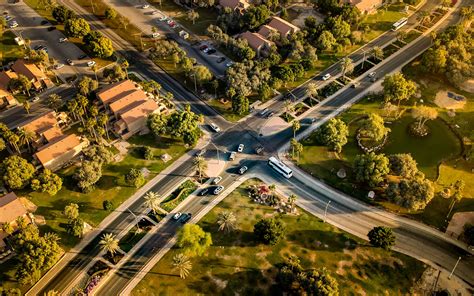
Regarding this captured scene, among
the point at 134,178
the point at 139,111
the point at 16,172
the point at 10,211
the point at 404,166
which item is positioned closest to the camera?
the point at 10,211

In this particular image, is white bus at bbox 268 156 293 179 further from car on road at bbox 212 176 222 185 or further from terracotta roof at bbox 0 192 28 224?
terracotta roof at bbox 0 192 28 224

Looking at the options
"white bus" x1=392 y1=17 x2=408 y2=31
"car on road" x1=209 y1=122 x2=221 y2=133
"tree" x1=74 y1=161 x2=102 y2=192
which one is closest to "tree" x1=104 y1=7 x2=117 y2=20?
"car on road" x1=209 y1=122 x2=221 y2=133

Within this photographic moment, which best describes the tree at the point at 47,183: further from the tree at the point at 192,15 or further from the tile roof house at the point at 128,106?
the tree at the point at 192,15

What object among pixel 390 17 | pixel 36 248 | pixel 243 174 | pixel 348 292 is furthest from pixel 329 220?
pixel 390 17

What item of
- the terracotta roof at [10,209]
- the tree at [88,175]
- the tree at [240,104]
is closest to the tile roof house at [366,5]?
the tree at [240,104]

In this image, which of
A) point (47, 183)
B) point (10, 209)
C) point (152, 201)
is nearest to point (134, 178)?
point (152, 201)

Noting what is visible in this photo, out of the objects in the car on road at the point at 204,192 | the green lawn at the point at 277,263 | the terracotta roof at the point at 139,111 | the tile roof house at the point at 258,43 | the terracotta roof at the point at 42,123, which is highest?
the tile roof house at the point at 258,43

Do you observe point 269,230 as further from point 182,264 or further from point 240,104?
point 240,104
